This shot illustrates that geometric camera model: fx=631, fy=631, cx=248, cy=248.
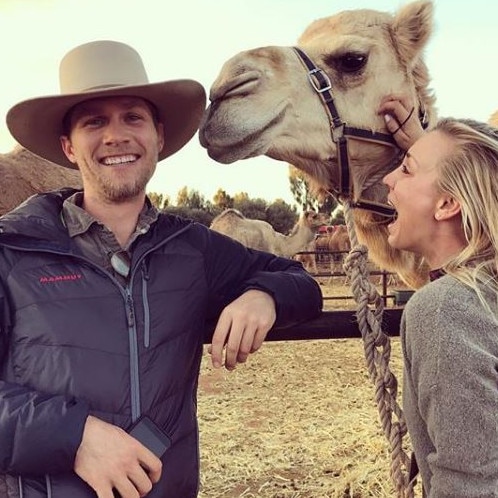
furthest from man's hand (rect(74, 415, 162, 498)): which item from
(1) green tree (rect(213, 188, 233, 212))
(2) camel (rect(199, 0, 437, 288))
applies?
(1) green tree (rect(213, 188, 233, 212))

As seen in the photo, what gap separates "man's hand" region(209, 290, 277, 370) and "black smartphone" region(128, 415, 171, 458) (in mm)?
223

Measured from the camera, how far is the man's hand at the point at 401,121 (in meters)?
2.67

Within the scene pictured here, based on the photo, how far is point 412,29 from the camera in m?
2.91

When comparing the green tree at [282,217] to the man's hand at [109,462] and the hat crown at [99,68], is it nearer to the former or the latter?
the hat crown at [99,68]

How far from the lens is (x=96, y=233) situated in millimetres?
1829

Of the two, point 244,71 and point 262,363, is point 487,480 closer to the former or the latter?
point 244,71

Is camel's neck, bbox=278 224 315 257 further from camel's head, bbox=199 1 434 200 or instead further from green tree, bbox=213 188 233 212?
green tree, bbox=213 188 233 212

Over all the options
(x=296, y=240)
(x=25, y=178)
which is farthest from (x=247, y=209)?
(x=25, y=178)

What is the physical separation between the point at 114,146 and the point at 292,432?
13.6 feet

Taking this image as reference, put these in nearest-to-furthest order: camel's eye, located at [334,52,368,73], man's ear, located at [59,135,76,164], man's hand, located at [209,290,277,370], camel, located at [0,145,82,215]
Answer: man's hand, located at [209,290,277,370], man's ear, located at [59,135,76,164], camel's eye, located at [334,52,368,73], camel, located at [0,145,82,215]

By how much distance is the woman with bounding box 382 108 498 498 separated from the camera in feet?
4.13

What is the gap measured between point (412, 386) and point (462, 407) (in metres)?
0.21

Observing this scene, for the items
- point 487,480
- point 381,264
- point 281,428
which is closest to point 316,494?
point 281,428

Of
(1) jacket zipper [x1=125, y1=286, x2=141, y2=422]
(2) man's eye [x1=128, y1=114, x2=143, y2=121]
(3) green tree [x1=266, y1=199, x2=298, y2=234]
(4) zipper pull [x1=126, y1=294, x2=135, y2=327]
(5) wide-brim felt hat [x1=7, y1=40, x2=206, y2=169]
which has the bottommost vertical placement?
(3) green tree [x1=266, y1=199, x2=298, y2=234]
